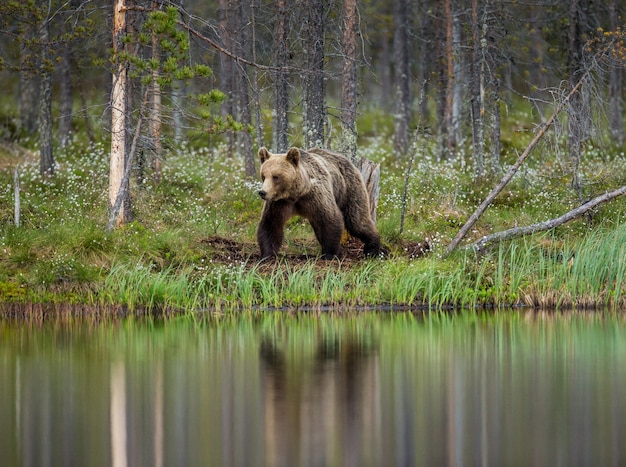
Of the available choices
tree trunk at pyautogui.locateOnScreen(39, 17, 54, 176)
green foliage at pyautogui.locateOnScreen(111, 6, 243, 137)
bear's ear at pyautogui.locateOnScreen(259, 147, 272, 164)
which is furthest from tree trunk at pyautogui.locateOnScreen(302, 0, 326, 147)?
tree trunk at pyautogui.locateOnScreen(39, 17, 54, 176)

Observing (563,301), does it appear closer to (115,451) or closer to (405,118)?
(115,451)

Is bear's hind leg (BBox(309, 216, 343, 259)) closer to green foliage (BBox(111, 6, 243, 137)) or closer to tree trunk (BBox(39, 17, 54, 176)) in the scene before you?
green foliage (BBox(111, 6, 243, 137))

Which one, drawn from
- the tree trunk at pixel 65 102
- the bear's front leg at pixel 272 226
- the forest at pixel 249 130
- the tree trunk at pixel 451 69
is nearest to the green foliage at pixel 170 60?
the forest at pixel 249 130

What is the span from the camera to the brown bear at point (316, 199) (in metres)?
15.2

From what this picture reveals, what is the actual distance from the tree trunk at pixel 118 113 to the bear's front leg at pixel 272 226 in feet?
8.78

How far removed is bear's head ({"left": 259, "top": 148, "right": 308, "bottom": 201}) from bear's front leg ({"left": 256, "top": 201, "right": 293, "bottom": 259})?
14.4 inches

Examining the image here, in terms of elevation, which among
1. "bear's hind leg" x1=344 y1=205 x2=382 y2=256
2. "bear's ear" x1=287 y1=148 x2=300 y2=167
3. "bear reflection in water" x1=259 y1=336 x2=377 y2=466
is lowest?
"bear reflection in water" x1=259 y1=336 x2=377 y2=466

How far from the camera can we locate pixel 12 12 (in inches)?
720

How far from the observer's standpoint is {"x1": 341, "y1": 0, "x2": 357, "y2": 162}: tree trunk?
1867 cm

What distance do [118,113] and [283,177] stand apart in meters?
3.63

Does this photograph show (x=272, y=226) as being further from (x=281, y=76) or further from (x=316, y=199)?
(x=281, y=76)

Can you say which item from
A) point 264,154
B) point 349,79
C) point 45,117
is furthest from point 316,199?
point 45,117

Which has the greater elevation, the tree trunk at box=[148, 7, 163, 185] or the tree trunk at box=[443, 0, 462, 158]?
the tree trunk at box=[443, 0, 462, 158]

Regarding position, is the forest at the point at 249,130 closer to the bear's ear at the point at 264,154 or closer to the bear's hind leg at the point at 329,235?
the bear's ear at the point at 264,154
